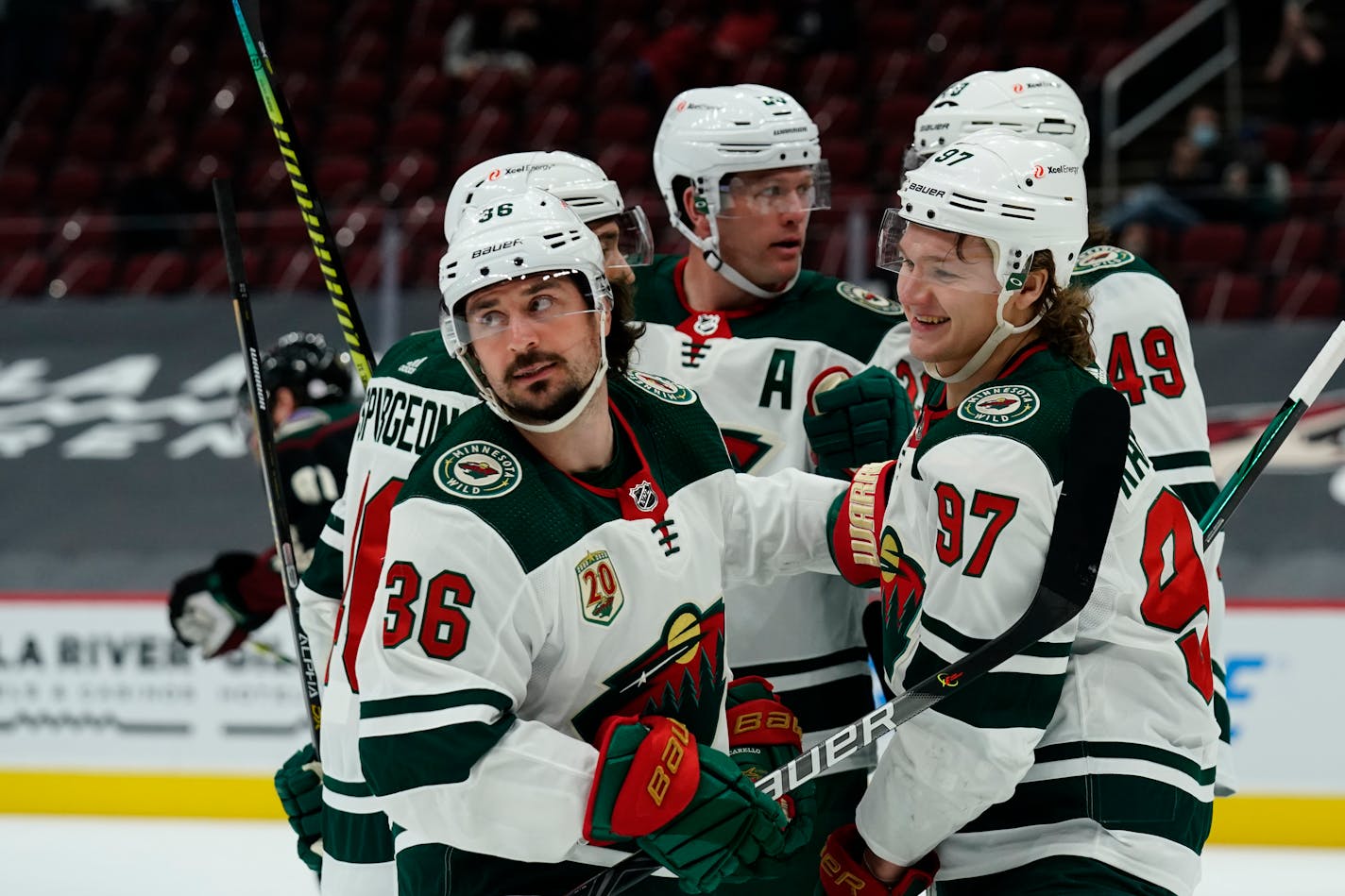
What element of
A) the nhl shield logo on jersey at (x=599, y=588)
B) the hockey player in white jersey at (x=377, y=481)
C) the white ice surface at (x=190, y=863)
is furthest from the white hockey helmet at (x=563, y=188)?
the white ice surface at (x=190, y=863)

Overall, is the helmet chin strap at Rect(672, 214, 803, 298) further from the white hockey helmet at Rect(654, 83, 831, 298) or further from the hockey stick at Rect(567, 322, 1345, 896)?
the hockey stick at Rect(567, 322, 1345, 896)

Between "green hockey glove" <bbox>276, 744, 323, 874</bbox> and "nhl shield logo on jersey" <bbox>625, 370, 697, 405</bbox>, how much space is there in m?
1.12

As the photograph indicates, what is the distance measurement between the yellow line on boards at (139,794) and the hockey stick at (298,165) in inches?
109

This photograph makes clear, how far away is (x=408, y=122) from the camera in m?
9.02

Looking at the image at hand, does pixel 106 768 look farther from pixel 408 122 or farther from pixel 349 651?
pixel 408 122

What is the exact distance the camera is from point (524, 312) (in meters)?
1.97

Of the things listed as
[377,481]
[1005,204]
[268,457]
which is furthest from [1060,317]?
[268,457]

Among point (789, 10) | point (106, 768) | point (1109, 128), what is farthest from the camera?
point (789, 10)

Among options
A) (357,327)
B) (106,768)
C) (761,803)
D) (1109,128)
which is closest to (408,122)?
(1109,128)

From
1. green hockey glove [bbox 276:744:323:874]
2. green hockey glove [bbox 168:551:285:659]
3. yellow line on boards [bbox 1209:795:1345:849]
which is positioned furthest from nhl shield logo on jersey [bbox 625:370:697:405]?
yellow line on boards [bbox 1209:795:1345:849]

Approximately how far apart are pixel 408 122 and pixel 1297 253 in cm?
477

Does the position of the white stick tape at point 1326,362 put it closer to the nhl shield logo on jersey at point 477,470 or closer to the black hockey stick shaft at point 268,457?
the nhl shield logo on jersey at point 477,470

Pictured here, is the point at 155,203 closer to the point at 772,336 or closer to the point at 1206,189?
the point at 1206,189

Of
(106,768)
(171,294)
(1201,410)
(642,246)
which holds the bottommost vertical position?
(106,768)
